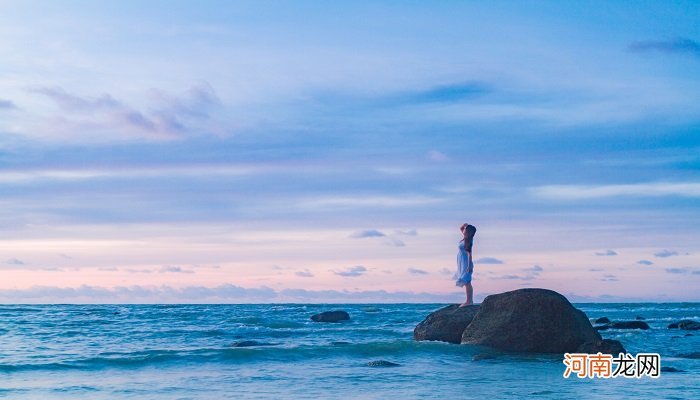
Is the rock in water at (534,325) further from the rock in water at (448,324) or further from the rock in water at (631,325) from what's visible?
the rock in water at (631,325)

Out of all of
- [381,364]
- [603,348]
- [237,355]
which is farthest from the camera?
[237,355]

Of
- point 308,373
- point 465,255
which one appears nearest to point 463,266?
point 465,255

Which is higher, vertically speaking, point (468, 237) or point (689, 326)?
point (468, 237)

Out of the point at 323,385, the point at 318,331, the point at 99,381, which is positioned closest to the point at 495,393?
the point at 323,385

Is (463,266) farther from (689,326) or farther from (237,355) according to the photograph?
(689,326)

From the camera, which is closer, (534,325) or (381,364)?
(381,364)

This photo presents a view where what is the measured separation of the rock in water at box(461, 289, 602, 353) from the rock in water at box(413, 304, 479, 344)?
1410 mm

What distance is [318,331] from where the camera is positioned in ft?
107

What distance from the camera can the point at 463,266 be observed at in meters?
21.0

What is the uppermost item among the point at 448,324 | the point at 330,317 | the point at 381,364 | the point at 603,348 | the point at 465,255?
the point at 465,255

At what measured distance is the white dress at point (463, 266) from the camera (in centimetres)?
2095

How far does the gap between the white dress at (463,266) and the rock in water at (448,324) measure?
48.5 inches

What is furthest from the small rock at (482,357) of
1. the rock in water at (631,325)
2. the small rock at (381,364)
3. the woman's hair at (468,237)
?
the rock in water at (631,325)

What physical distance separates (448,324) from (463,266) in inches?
76.5
